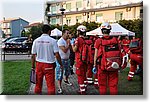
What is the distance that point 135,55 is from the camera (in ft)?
13.2

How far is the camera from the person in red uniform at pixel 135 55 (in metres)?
3.89

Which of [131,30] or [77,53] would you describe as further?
[77,53]

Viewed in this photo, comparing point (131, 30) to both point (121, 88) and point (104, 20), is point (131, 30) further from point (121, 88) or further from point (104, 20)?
point (121, 88)

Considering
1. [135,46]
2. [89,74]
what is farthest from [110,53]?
[89,74]

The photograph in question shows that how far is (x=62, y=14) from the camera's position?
13.0ft

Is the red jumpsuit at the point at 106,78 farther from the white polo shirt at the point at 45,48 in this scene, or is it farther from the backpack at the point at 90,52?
the white polo shirt at the point at 45,48

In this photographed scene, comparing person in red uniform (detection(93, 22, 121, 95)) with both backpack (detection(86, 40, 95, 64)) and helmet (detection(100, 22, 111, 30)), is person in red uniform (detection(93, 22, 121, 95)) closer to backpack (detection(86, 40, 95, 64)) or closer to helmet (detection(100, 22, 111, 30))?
helmet (detection(100, 22, 111, 30))

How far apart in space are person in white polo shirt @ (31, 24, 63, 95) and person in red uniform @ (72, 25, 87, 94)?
0.34m

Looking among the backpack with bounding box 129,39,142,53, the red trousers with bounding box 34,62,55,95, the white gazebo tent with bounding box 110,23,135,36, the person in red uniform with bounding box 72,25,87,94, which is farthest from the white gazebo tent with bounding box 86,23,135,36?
the red trousers with bounding box 34,62,55,95

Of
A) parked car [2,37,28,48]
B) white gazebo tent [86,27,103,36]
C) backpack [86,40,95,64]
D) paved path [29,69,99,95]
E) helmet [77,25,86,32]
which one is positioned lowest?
paved path [29,69,99,95]

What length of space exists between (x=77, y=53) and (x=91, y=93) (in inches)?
20.1

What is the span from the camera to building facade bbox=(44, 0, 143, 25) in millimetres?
3832

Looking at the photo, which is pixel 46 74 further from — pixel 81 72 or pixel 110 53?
pixel 110 53

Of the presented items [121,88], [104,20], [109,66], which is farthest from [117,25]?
[121,88]
